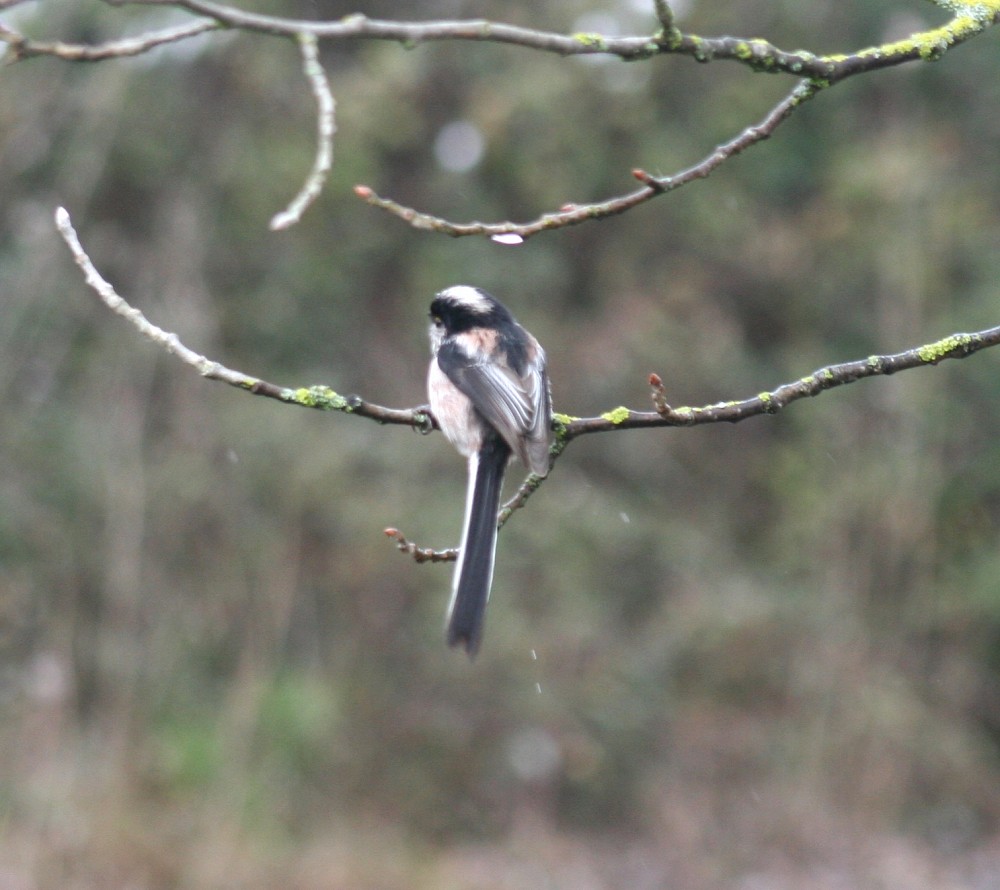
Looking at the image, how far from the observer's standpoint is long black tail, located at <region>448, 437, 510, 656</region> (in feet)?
8.41

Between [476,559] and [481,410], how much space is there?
79 cm

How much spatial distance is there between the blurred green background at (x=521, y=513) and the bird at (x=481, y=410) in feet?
12.8

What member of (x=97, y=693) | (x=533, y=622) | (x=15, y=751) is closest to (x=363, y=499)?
(x=533, y=622)

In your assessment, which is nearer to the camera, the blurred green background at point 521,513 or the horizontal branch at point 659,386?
the horizontal branch at point 659,386

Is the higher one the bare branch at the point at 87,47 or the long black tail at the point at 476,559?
the bare branch at the point at 87,47

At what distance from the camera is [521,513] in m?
9.70

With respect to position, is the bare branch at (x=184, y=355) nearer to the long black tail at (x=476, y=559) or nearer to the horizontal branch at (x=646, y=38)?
the long black tail at (x=476, y=559)

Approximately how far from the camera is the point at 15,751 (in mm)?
6953

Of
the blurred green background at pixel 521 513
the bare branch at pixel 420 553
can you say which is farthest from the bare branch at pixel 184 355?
the blurred green background at pixel 521 513

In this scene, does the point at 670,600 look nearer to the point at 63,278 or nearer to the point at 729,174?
the point at 729,174

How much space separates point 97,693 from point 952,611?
6.44 m

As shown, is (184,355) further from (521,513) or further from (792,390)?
(521,513)

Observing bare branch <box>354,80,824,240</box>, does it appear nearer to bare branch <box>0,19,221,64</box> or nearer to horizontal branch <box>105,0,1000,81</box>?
horizontal branch <box>105,0,1000,81</box>

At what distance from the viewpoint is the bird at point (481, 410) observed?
273 cm
